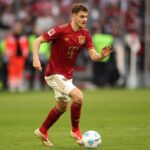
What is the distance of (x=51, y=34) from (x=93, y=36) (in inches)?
679

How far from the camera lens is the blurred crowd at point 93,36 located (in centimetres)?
2816

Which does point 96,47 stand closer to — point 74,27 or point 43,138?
point 74,27

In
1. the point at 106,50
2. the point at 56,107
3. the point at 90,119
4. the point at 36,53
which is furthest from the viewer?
the point at 90,119

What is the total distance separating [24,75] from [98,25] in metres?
3.69

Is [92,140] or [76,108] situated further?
[76,108]

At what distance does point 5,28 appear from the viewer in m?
28.6

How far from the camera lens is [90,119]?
16.2 metres

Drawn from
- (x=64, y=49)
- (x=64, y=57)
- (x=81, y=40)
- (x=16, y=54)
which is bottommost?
(x=16, y=54)

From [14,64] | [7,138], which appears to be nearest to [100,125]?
[7,138]

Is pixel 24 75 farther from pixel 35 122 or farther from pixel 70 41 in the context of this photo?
pixel 70 41

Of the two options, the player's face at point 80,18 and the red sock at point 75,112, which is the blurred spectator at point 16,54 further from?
the red sock at point 75,112

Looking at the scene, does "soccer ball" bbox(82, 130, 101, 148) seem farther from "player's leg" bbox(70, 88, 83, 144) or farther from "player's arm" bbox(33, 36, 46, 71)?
"player's arm" bbox(33, 36, 46, 71)

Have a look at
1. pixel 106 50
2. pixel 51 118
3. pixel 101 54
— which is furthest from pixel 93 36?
pixel 106 50

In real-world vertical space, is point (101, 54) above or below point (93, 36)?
above
